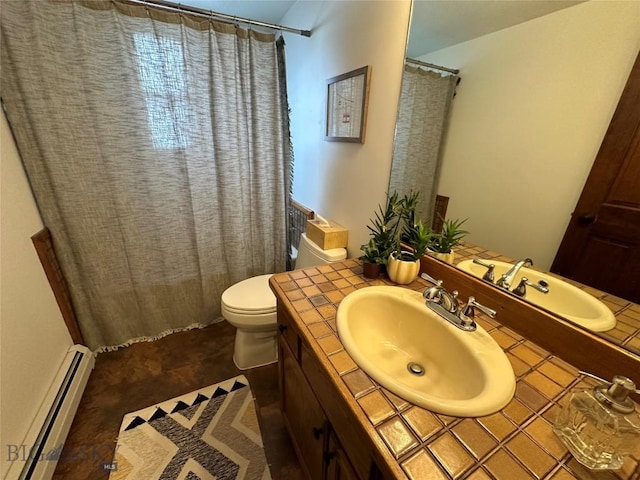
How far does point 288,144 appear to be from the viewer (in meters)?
1.81

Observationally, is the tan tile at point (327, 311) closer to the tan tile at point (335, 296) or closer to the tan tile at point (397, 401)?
the tan tile at point (335, 296)

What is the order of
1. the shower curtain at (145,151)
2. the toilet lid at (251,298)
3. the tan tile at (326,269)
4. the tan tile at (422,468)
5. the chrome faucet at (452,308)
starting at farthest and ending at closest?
the toilet lid at (251,298) → the shower curtain at (145,151) → the tan tile at (326,269) → the chrome faucet at (452,308) → the tan tile at (422,468)

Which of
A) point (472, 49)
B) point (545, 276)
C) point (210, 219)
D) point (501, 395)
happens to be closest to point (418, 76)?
point (472, 49)

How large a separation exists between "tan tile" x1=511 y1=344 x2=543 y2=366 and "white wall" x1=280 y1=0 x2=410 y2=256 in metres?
0.76

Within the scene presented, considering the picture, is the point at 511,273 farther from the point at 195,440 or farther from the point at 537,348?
the point at 195,440

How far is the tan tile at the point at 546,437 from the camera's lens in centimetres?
48

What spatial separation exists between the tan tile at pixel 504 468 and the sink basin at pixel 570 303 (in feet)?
1.36

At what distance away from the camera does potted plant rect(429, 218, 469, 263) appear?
990 mm

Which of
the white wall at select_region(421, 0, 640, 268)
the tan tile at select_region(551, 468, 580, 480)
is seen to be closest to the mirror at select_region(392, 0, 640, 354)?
the white wall at select_region(421, 0, 640, 268)

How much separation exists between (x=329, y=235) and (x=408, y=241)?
1.61 ft

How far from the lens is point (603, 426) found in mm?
473

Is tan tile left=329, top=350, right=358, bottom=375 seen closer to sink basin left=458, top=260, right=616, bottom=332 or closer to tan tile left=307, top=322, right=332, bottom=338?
tan tile left=307, top=322, right=332, bottom=338

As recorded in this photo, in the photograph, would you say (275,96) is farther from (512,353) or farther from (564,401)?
(564,401)

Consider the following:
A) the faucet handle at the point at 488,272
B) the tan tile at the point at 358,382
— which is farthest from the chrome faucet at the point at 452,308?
the tan tile at the point at 358,382
